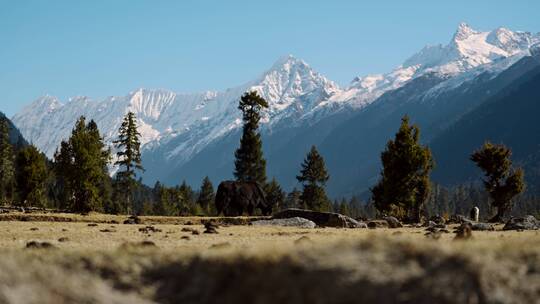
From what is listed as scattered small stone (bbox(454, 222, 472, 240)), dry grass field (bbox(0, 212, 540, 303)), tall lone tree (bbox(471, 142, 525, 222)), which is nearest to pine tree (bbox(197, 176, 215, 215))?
tall lone tree (bbox(471, 142, 525, 222))

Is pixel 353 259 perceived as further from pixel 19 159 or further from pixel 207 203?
pixel 207 203

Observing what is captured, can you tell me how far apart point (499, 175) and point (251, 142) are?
33191 mm

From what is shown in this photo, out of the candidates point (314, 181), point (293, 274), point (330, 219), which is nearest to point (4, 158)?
point (314, 181)

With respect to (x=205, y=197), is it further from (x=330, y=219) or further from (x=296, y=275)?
(x=296, y=275)

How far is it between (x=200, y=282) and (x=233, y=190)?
1816 inches

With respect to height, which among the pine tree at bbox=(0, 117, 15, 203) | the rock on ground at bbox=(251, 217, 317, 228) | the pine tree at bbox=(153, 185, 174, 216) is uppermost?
the pine tree at bbox=(0, 117, 15, 203)

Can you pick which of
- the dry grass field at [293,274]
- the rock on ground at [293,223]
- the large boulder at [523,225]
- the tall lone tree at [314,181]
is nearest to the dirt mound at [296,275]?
the dry grass field at [293,274]

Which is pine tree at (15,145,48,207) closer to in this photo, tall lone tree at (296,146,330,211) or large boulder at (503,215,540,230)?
tall lone tree at (296,146,330,211)

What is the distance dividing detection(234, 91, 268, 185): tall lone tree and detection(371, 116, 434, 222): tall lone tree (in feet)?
72.0

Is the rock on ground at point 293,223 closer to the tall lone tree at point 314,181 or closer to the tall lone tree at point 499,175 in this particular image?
the tall lone tree at point 499,175

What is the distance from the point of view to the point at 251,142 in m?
83.8

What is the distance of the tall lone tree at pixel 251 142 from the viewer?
80.2 m

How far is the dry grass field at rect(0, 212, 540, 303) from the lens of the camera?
11273 millimetres

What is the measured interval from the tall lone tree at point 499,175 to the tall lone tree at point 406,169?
5.61 meters
